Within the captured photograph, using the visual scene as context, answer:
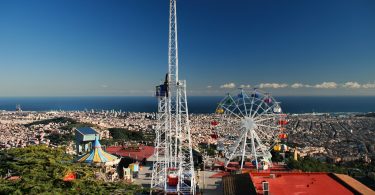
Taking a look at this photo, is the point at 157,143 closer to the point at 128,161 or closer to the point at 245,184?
the point at 245,184

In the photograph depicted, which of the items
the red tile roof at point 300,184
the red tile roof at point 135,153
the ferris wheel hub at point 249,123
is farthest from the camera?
the red tile roof at point 135,153

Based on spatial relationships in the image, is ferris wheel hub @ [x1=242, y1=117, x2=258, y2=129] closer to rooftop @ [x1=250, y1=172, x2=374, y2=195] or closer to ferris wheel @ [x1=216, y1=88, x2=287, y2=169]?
ferris wheel @ [x1=216, y1=88, x2=287, y2=169]

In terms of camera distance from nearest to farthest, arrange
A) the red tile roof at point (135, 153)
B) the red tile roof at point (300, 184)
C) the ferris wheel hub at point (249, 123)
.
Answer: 1. the red tile roof at point (300, 184)
2. the ferris wheel hub at point (249, 123)
3. the red tile roof at point (135, 153)

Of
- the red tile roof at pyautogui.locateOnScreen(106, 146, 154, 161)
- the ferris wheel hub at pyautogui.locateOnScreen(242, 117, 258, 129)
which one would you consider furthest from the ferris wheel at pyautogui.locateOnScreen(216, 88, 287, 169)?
the red tile roof at pyautogui.locateOnScreen(106, 146, 154, 161)

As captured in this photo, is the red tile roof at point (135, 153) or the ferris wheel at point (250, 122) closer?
the ferris wheel at point (250, 122)

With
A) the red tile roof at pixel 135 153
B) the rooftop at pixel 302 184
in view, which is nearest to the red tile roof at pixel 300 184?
the rooftop at pixel 302 184

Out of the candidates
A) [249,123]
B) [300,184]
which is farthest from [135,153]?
[300,184]

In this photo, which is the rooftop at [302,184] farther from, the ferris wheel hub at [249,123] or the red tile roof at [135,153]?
the red tile roof at [135,153]

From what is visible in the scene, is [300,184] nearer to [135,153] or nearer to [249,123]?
[249,123]
